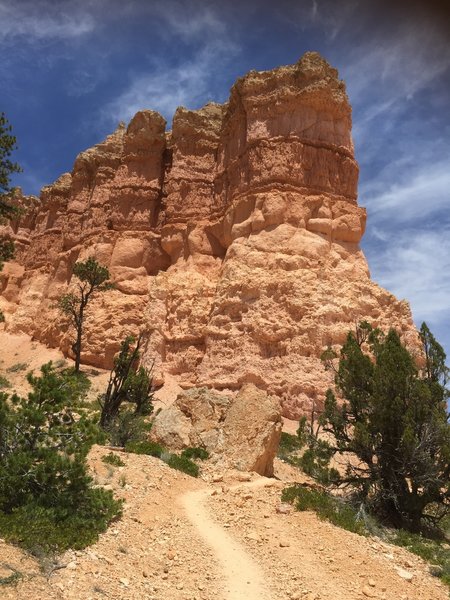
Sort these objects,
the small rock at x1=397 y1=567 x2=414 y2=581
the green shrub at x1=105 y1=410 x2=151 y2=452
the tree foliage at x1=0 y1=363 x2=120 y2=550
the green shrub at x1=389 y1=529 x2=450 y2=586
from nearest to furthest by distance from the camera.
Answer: the tree foliage at x1=0 y1=363 x2=120 y2=550 < the small rock at x1=397 y1=567 x2=414 y2=581 < the green shrub at x1=389 y1=529 x2=450 y2=586 < the green shrub at x1=105 y1=410 x2=151 y2=452

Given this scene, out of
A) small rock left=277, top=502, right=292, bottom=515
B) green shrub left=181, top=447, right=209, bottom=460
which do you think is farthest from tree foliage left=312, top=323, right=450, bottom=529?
green shrub left=181, top=447, right=209, bottom=460

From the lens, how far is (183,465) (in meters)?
11.8

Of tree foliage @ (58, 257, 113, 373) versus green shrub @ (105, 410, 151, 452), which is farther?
tree foliage @ (58, 257, 113, 373)

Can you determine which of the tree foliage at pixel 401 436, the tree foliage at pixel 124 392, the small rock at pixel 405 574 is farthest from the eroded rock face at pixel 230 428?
the small rock at pixel 405 574

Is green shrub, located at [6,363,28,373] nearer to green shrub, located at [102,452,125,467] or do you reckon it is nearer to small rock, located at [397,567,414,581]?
green shrub, located at [102,452,125,467]

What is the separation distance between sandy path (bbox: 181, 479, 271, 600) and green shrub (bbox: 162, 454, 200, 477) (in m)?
1.49

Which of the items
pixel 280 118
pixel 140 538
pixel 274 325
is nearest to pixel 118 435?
pixel 140 538

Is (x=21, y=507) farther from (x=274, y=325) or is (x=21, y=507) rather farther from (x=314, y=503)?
(x=274, y=325)

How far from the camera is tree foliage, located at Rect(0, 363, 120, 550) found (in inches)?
262

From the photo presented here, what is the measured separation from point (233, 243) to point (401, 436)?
18.4m

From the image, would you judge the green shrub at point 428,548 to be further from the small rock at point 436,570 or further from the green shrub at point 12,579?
the green shrub at point 12,579

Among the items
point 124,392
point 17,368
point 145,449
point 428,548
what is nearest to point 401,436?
point 428,548

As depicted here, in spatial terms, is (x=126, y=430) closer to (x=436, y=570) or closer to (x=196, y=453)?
(x=196, y=453)

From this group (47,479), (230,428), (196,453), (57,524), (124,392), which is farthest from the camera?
(124,392)
